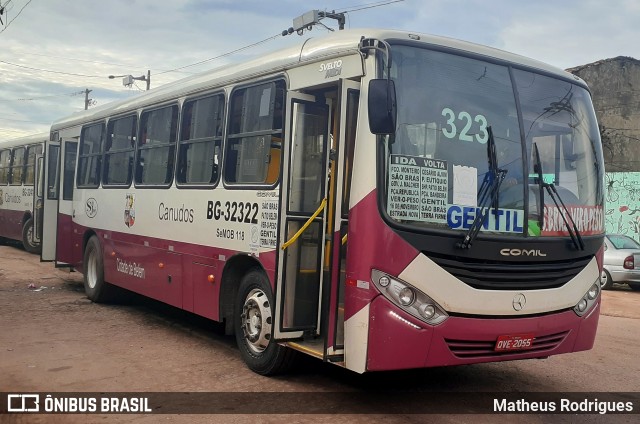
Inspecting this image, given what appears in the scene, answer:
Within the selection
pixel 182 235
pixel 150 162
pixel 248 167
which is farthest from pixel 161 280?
pixel 248 167

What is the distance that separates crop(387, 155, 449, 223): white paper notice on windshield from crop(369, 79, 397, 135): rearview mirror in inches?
11.3

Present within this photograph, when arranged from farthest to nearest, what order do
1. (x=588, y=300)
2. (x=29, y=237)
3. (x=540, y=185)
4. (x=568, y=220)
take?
(x=29, y=237)
(x=588, y=300)
(x=568, y=220)
(x=540, y=185)

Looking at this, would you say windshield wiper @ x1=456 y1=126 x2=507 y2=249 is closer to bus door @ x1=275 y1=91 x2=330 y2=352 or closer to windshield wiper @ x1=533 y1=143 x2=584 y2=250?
windshield wiper @ x1=533 y1=143 x2=584 y2=250

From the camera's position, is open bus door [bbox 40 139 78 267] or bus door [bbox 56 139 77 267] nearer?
bus door [bbox 56 139 77 267]

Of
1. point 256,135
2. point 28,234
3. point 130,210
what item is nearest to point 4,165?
point 28,234

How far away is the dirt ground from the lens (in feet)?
20.3

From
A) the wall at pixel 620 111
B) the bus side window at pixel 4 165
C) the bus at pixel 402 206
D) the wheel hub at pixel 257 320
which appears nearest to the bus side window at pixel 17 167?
the bus side window at pixel 4 165

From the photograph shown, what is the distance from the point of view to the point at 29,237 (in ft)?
64.4

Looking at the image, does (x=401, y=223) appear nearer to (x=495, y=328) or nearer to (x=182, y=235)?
(x=495, y=328)

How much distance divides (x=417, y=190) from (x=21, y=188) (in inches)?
692

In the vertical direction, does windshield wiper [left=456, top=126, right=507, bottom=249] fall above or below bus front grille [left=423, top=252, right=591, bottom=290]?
above

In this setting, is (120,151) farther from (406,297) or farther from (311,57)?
(406,297)

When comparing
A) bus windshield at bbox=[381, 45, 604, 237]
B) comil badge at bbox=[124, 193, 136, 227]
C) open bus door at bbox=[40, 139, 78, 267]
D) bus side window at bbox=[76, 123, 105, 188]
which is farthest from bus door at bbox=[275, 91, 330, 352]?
open bus door at bbox=[40, 139, 78, 267]

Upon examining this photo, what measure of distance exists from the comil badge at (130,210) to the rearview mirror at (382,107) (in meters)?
5.49
